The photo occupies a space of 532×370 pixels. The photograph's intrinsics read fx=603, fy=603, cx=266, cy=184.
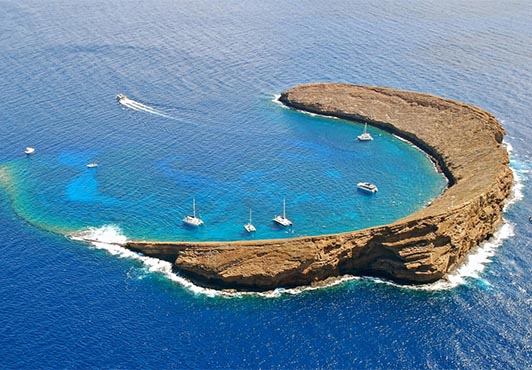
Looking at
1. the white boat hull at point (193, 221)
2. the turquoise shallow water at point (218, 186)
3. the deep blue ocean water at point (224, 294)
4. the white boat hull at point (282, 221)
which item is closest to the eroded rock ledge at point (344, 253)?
Result: the deep blue ocean water at point (224, 294)

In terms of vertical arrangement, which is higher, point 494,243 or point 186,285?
point 494,243

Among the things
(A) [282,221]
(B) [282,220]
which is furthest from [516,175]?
(A) [282,221]

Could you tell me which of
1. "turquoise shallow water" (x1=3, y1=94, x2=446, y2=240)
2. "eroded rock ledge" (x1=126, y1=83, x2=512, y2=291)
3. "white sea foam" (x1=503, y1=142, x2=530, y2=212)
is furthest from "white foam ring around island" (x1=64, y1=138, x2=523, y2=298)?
"white sea foam" (x1=503, y1=142, x2=530, y2=212)

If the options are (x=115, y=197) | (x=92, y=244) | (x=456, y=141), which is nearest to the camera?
(x=92, y=244)

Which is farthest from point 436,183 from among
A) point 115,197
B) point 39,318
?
point 39,318

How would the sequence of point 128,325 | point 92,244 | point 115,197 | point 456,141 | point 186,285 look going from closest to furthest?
point 128,325
point 186,285
point 92,244
point 115,197
point 456,141

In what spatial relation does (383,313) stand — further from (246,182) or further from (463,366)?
(246,182)

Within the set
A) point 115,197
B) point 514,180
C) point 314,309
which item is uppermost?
point 514,180

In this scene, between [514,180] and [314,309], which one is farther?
[514,180]

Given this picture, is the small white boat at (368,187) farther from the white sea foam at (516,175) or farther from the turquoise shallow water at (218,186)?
the white sea foam at (516,175)
